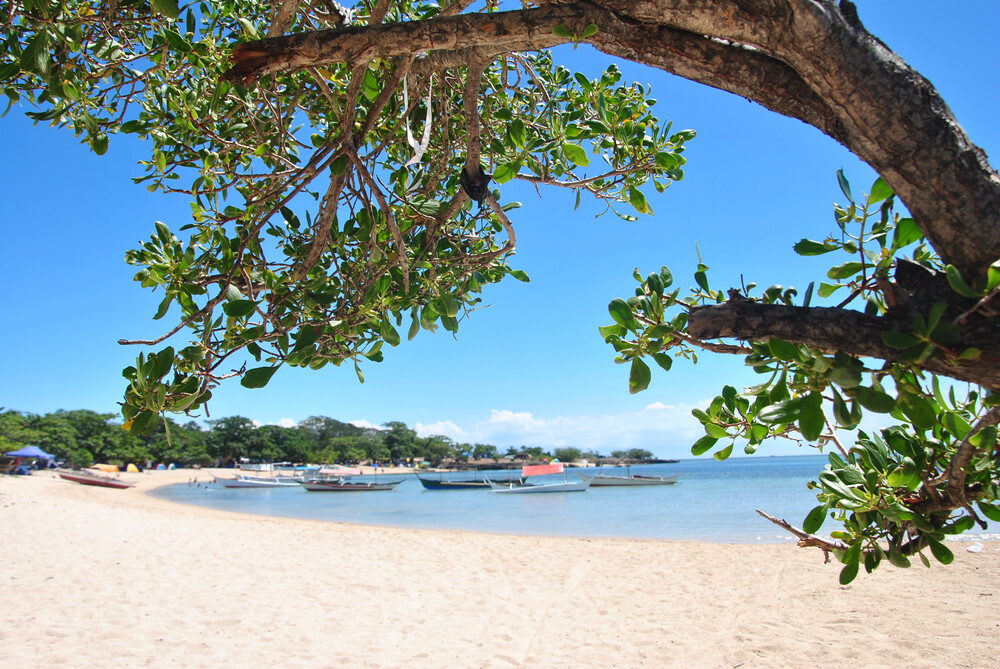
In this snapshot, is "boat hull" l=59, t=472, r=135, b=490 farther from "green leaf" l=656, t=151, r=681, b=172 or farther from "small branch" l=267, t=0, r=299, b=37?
"green leaf" l=656, t=151, r=681, b=172

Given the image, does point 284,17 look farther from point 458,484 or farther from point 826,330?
point 458,484

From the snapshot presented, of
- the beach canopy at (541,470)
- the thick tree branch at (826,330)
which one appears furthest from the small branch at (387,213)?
the beach canopy at (541,470)

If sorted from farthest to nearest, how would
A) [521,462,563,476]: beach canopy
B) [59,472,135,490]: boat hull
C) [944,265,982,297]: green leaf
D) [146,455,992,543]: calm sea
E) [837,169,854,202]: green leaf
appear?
1. [521,462,563,476]: beach canopy
2. [59,472,135,490]: boat hull
3. [146,455,992,543]: calm sea
4. [837,169,854,202]: green leaf
5. [944,265,982,297]: green leaf

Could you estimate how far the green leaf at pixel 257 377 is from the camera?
1.35m

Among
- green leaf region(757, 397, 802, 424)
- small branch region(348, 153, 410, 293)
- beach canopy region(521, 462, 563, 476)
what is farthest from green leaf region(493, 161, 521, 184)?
beach canopy region(521, 462, 563, 476)

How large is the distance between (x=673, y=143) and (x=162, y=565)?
8222 millimetres

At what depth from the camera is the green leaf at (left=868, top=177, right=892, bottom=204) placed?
89 cm

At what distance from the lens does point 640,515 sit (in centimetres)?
1736

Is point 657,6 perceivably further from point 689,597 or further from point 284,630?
Result: point 689,597

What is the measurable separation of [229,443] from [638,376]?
62.0 meters

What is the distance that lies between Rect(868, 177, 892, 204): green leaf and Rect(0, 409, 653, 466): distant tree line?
14039 mm

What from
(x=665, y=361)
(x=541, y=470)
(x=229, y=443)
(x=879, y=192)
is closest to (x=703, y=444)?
(x=665, y=361)

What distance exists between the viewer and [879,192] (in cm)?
90

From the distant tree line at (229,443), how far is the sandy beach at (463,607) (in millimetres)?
6474
